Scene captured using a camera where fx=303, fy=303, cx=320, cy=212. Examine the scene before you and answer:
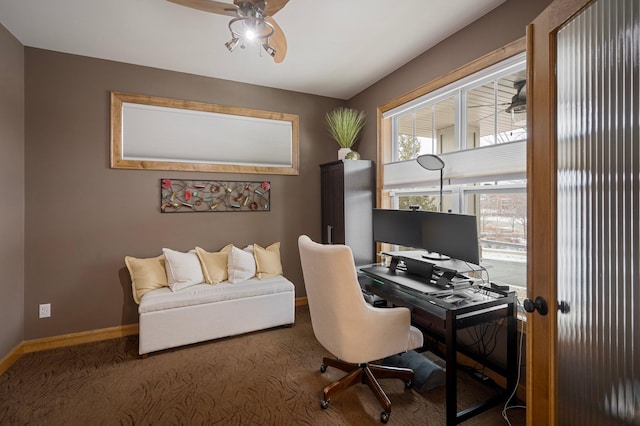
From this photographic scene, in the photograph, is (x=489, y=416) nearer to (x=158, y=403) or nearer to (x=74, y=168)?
(x=158, y=403)

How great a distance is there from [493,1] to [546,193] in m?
1.78

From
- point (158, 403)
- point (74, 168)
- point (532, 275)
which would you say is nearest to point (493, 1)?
point (532, 275)

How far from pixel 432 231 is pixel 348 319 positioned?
1015mm

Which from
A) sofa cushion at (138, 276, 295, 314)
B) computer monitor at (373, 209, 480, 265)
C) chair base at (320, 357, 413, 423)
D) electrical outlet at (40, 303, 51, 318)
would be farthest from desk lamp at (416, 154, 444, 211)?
electrical outlet at (40, 303, 51, 318)

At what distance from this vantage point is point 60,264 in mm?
2910

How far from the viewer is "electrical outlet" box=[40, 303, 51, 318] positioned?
9.36ft

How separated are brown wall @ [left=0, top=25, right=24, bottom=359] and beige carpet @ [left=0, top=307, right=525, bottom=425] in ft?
1.32

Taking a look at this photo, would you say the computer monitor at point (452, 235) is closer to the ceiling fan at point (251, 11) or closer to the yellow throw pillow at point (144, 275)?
the ceiling fan at point (251, 11)

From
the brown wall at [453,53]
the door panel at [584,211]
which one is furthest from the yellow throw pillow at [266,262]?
the door panel at [584,211]

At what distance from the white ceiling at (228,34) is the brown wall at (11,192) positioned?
0.29 metres

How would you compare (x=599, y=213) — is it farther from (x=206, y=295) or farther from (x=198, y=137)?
(x=198, y=137)

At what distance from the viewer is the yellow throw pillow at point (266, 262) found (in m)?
3.42

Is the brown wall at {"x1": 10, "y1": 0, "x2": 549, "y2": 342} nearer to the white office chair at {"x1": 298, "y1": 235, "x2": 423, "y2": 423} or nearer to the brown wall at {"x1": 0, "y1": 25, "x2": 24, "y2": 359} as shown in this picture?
the brown wall at {"x1": 0, "y1": 25, "x2": 24, "y2": 359}

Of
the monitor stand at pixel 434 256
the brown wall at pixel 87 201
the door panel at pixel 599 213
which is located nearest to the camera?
the door panel at pixel 599 213
